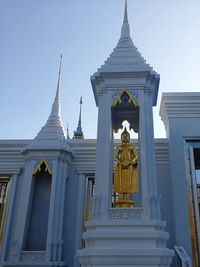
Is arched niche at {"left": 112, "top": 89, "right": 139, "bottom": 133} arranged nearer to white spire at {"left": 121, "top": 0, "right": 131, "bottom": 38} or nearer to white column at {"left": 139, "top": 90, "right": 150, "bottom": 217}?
white column at {"left": 139, "top": 90, "right": 150, "bottom": 217}

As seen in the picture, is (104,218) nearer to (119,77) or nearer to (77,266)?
(119,77)

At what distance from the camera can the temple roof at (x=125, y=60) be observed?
7133 mm

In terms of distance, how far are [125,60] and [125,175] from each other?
8.39 ft

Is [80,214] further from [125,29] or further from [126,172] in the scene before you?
[125,29]

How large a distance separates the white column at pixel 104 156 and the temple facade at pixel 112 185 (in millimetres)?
20

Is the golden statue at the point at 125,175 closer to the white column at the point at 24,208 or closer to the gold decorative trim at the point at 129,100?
the gold decorative trim at the point at 129,100

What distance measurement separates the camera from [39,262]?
8539mm

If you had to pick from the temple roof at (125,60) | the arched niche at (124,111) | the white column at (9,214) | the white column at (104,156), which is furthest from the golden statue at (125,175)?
the white column at (9,214)

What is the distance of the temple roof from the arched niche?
1.85 feet

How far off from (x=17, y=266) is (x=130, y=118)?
4.78 metres

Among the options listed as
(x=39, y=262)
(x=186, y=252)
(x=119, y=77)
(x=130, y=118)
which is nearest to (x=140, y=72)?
(x=119, y=77)

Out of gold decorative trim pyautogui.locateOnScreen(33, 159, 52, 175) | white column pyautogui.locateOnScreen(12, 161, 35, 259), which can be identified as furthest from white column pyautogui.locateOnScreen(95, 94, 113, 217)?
white column pyautogui.locateOnScreen(12, 161, 35, 259)

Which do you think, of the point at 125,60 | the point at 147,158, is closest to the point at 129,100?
the point at 125,60

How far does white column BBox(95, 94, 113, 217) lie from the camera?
239 inches
